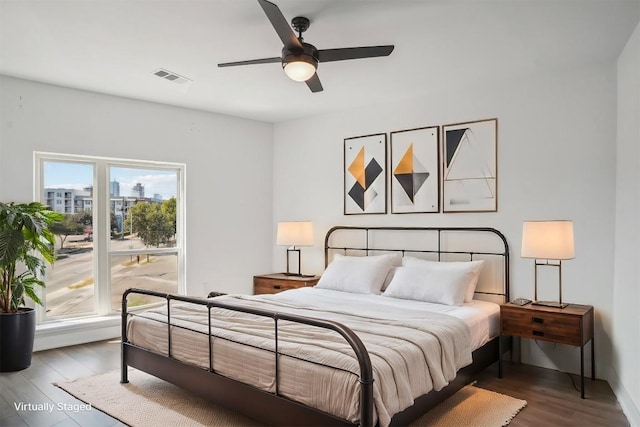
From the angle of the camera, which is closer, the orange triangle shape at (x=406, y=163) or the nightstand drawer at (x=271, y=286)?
the orange triangle shape at (x=406, y=163)

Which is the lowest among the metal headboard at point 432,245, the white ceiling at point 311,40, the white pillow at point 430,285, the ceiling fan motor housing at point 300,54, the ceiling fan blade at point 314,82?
the white pillow at point 430,285

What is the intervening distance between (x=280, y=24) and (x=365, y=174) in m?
2.92

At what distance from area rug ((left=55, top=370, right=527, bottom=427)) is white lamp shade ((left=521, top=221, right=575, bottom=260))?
1.13 m

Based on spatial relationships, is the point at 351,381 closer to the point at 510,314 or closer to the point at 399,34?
the point at 510,314

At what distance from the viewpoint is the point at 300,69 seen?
281 cm

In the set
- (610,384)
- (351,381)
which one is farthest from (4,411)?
(610,384)

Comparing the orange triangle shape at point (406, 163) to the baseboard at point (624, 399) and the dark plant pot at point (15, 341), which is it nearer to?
the baseboard at point (624, 399)

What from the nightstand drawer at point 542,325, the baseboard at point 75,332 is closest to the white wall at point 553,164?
the nightstand drawer at point 542,325

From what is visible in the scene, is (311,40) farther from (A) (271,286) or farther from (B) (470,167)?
(A) (271,286)

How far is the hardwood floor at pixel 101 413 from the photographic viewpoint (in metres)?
2.92

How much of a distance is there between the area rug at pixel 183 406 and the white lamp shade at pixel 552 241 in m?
1.13

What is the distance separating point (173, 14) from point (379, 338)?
238 centimetres

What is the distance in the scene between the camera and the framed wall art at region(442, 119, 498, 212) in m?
4.33

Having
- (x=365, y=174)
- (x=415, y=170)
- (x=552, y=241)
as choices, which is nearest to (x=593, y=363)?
(x=552, y=241)
